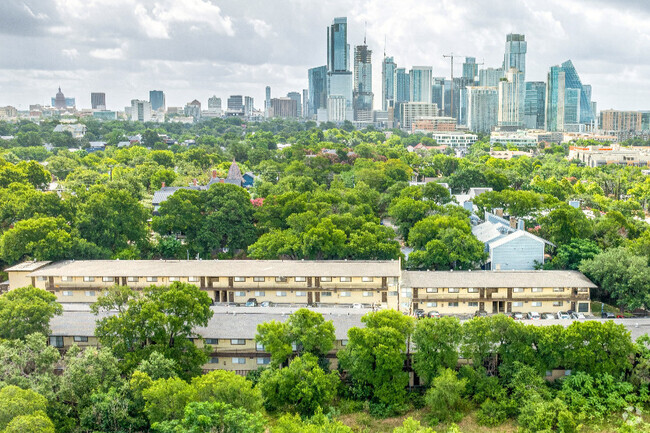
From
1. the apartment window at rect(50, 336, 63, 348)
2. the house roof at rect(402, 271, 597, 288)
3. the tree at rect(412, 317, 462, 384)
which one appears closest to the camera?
the tree at rect(412, 317, 462, 384)

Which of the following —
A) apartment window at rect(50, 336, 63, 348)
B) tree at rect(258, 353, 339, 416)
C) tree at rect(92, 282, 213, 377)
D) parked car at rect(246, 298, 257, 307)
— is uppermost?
tree at rect(92, 282, 213, 377)

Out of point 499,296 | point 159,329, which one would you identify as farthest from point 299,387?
point 499,296

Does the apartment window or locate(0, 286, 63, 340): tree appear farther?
the apartment window

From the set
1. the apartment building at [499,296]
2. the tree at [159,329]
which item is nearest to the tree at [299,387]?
the tree at [159,329]

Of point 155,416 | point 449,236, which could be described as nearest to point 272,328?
point 155,416

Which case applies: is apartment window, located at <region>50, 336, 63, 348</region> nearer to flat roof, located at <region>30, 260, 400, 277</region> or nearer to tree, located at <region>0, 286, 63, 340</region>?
tree, located at <region>0, 286, 63, 340</region>

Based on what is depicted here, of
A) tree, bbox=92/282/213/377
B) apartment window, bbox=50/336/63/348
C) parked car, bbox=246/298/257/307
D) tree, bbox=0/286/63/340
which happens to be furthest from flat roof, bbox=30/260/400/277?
tree, bbox=92/282/213/377

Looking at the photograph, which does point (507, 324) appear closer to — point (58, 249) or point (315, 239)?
point (315, 239)
